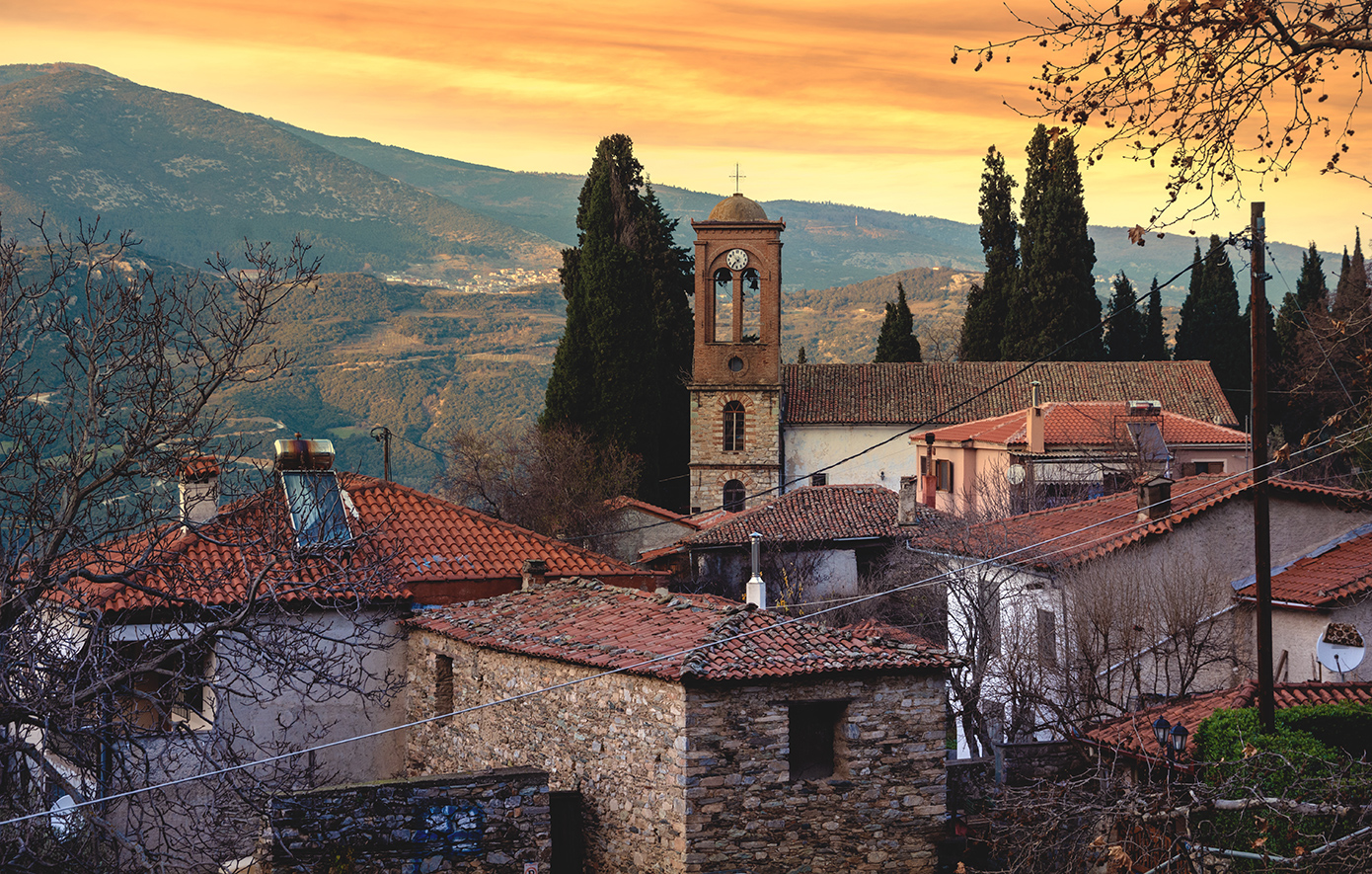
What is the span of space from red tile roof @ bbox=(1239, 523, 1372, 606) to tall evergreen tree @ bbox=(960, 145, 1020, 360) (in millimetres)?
Answer: 28574

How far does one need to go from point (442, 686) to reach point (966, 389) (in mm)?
28876

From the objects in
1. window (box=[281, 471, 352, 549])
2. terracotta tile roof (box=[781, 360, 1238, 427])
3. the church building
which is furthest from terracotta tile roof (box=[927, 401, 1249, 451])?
window (box=[281, 471, 352, 549])

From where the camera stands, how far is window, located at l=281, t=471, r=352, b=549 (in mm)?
15047

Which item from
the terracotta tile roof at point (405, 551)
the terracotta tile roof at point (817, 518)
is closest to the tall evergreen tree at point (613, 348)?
the terracotta tile roof at point (817, 518)

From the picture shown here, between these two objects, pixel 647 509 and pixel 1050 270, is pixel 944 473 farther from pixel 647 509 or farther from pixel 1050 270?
pixel 1050 270

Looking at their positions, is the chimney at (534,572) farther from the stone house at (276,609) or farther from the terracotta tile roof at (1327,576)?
the terracotta tile roof at (1327,576)

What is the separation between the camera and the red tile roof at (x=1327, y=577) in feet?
47.3

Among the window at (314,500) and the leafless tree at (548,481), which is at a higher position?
the window at (314,500)

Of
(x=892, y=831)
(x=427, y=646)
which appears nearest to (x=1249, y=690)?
(x=892, y=831)

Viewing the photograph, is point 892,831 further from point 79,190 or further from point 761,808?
point 79,190

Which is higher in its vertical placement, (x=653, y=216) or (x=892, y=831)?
(x=653, y=216)

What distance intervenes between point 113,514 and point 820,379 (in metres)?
32.7

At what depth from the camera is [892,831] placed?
10938mm

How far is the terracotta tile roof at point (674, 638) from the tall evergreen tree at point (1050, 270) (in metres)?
31.3
